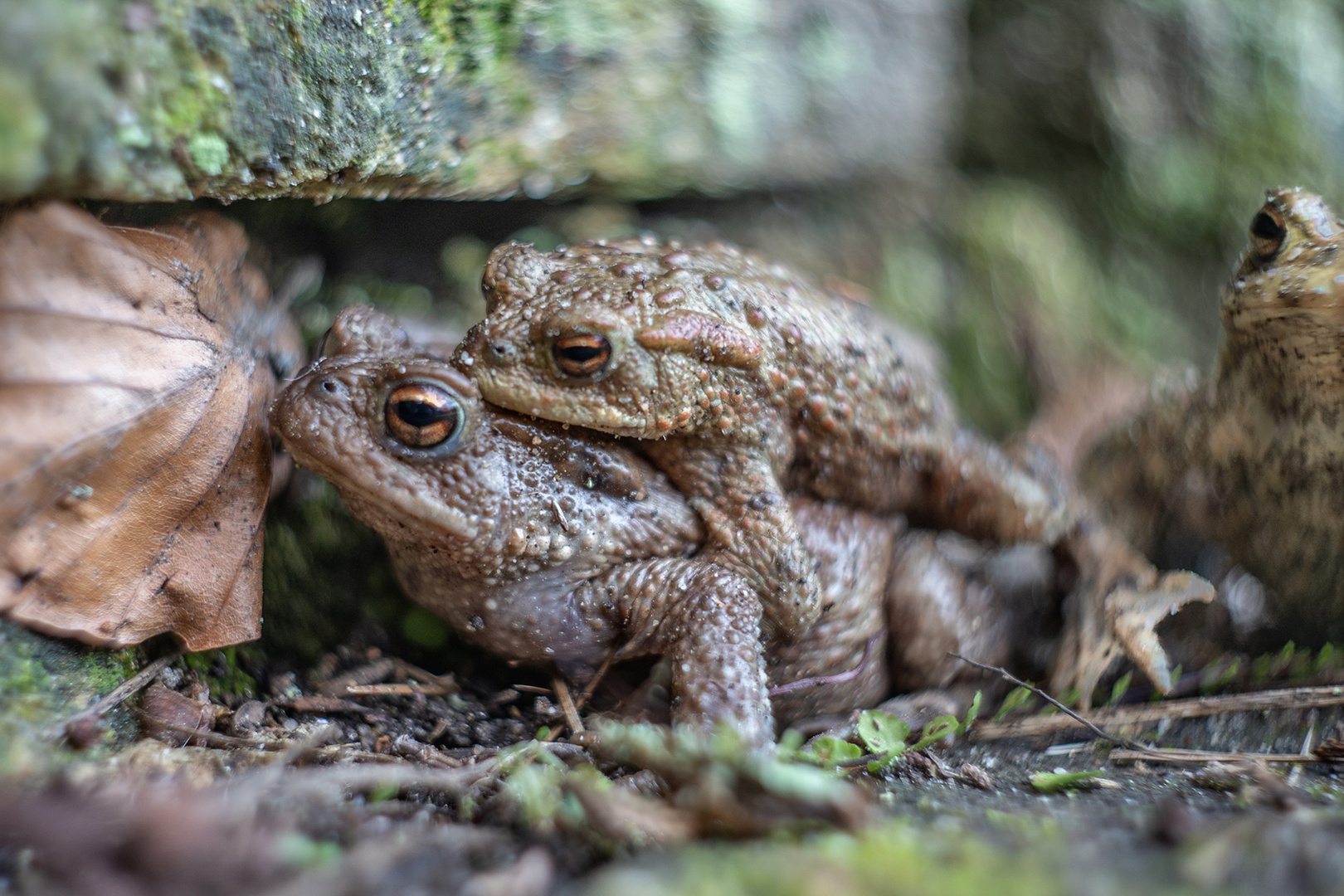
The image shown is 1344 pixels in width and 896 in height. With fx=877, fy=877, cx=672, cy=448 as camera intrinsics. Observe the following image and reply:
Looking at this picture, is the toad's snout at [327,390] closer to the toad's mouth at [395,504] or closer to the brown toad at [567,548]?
the brown toad at [567,548]

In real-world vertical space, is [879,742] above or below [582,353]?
below

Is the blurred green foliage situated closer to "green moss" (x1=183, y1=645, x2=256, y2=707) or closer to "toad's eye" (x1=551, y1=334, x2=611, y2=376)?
"toad's eye" (x1=551, y1=334, x2=611, y2=376)

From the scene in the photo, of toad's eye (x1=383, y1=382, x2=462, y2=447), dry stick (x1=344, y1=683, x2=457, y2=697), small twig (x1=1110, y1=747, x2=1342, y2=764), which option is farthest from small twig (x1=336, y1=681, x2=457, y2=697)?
small twig (x1=1110, y1=747, x2=1342, y2=764)

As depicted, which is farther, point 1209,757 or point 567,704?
point 567,704

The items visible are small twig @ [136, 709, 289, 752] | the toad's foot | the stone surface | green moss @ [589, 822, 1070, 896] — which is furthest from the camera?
the toad's foot

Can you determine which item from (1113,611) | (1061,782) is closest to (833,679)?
(1061,782)

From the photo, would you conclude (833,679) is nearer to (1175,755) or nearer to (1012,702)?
(1012,702)
